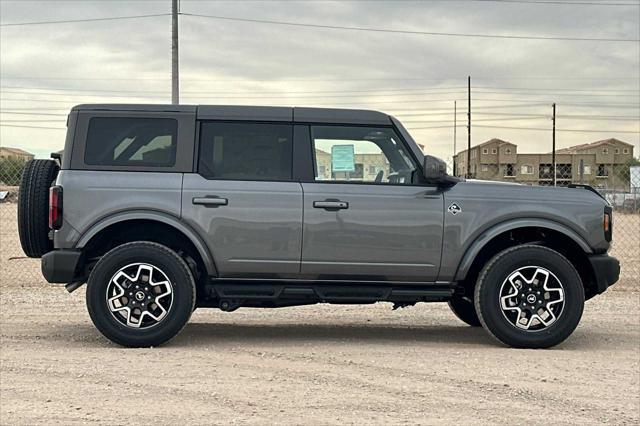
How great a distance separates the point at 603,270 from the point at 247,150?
3.32 metres

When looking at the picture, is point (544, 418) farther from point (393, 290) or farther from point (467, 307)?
point (467, 307)

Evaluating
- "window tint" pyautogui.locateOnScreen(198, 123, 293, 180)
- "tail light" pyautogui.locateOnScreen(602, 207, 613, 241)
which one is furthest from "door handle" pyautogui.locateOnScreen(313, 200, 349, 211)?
"tail light" pyautogui.locateOnScreen(602, 207, 613, 241)

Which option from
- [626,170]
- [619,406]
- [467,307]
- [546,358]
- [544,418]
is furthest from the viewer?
[626,170]

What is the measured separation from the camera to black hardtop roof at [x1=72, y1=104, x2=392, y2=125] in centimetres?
718

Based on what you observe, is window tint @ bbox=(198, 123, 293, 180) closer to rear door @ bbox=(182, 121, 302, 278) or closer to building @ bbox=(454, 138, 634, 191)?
rear door @ bbox=(182, 121, 302, 278)

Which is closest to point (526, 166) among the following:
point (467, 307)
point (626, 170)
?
point (626, 170)

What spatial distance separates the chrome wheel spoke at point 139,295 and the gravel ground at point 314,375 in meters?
0.29

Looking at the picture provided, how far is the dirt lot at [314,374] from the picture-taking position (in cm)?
495

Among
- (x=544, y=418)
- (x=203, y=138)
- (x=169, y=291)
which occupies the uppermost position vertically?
(x=203, y=138)

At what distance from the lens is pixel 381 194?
278 inches

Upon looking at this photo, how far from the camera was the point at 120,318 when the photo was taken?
691 centimetres

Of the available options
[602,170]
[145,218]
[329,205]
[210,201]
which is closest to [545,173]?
[602,170]

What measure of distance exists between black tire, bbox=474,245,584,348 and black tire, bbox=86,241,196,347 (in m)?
2.57

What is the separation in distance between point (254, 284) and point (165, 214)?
38.9 inches
